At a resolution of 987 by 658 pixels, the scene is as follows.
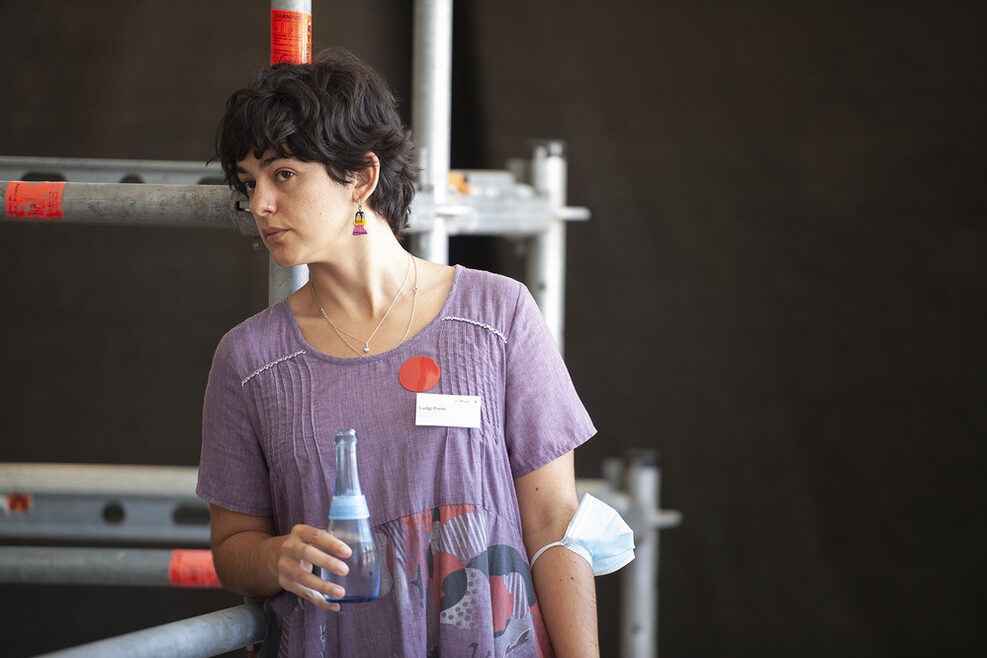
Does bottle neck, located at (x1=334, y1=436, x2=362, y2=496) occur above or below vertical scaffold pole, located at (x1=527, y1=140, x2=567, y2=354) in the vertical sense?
below

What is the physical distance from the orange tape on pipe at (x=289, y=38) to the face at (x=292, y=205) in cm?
19

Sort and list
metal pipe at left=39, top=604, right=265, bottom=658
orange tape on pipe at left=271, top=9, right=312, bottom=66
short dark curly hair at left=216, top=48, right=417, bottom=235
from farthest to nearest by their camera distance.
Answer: orange tape on pipe at left=271, top=9, right=312, bottom=66, short dark curly hair at left=216, top=48, right=417, bottom=235, metal pipe at left=39, top=604, right=265, bottom=658

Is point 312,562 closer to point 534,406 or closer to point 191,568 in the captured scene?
point 534,406

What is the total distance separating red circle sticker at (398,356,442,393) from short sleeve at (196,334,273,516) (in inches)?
8.2

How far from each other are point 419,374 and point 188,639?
1.35 feet

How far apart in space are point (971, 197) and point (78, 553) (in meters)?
2.75

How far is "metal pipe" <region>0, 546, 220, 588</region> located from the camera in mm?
1898

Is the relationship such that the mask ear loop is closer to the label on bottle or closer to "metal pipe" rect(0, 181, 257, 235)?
the label on bottle

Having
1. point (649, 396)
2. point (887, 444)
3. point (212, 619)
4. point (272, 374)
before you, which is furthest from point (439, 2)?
point (887, 444)

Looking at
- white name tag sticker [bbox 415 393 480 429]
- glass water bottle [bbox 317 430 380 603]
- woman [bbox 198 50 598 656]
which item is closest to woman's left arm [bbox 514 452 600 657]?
woman [bbox 198 50 598 656]

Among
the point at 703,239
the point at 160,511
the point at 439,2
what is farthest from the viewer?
the point at 703,239

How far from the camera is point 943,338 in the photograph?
328cm

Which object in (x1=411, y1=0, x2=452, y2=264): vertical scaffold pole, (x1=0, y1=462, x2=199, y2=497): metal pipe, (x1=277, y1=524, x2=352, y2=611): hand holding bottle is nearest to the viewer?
(x1=277, y1=524, x2=352, y2=611): hand holding bottle

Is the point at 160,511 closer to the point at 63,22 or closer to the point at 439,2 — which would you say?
the point at 439,2
